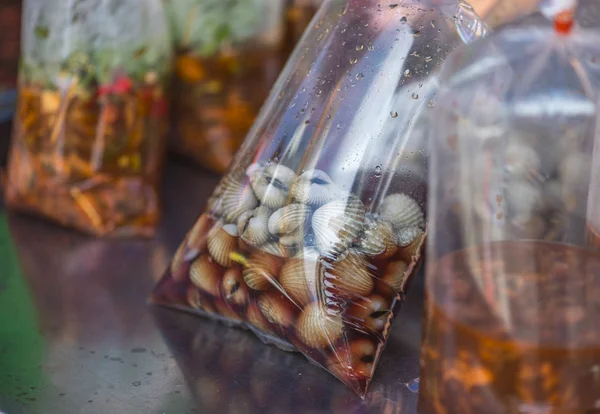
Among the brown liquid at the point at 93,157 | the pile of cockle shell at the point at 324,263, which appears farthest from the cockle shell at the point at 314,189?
the brown liquid at the point at 93,157

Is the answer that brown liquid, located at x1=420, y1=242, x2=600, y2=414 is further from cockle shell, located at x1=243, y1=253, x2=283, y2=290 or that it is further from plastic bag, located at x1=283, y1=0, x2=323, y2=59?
plastic bag, located at x1=283, y1=0, x2=323, y2=59

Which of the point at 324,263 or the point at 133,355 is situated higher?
the point at 324,263

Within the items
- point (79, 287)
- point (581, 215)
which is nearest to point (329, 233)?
point (581, 215)

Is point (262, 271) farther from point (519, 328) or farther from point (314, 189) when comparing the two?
point (519, 328)

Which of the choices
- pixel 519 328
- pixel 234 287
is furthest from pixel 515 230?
pixel 234 287

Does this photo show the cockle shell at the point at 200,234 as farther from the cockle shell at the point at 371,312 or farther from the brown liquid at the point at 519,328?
the brown liquid at the point at 519,328

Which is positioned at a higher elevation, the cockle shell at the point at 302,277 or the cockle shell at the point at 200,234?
the cockle shell at the point at 302,277

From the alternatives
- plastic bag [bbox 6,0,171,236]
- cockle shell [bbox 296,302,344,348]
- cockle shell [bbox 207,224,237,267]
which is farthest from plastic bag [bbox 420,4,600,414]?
plastic bag [bbox 6,0,171,236]
